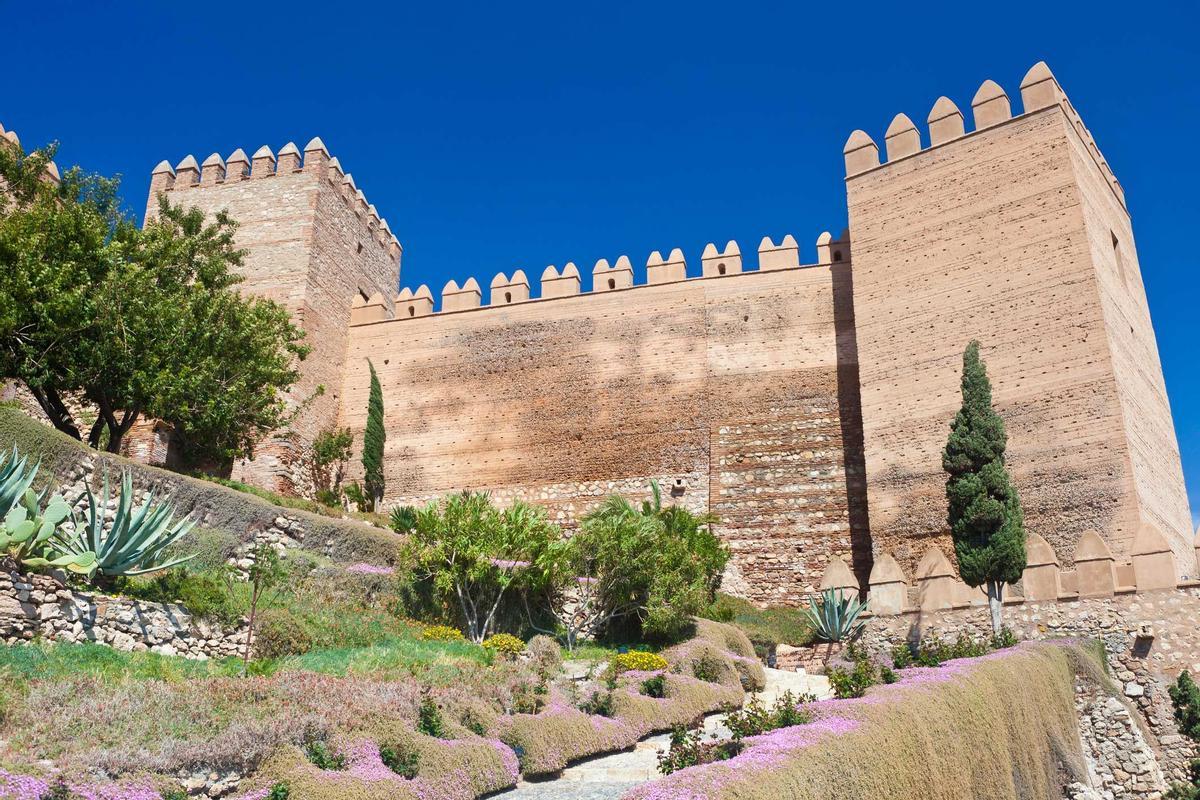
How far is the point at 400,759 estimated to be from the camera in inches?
292

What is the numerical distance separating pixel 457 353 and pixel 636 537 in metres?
10.4

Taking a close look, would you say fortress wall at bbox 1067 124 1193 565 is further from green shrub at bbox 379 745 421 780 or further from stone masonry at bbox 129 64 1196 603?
green shrub at bbox 379 745 421 780

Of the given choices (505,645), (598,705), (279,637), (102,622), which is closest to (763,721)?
(598,705)

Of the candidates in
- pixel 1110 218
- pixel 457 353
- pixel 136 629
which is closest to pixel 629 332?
pixel 457 353

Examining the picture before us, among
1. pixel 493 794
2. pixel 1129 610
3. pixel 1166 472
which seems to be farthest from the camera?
pixel 1166 472

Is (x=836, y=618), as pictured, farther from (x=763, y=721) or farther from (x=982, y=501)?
(x=763, y=721)

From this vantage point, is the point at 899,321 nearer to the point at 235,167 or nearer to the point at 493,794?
the point at 493,794

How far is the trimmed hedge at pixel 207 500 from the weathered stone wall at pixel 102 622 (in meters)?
2.73

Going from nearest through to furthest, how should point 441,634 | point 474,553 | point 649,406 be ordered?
point 441,634 < point 474,553 < point 649,406

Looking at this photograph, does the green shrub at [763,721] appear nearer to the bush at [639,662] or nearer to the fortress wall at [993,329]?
the bush at [639,662]

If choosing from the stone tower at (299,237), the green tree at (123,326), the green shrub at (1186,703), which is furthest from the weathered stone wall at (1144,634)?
the stone tower at (299,237)

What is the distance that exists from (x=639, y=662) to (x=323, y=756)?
259 inches

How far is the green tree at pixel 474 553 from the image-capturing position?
48.2 ft

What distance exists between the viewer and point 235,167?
81.8ft
